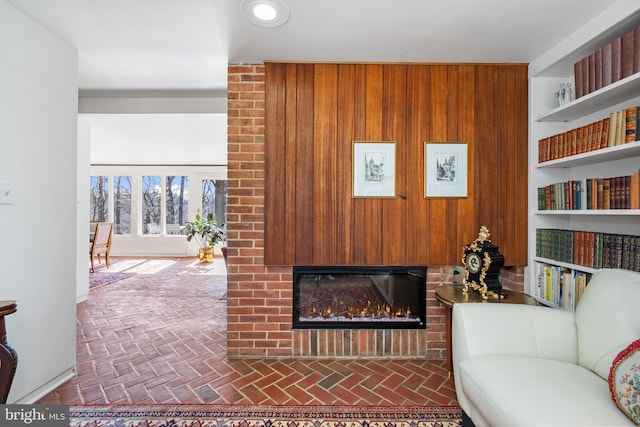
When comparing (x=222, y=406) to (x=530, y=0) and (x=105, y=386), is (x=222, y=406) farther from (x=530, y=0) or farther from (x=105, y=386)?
(x=530, y=0)

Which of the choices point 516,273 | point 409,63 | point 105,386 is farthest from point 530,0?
point 105,386

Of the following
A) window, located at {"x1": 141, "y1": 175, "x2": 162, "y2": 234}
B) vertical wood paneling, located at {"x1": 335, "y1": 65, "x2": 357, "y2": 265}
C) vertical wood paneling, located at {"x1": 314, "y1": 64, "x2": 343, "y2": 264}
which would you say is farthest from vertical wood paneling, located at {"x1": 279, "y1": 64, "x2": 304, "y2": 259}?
window, located at {"x1": 141, "y1": 175, "x2": 162, "y2": 234}

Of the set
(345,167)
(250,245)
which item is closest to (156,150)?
(250,245)

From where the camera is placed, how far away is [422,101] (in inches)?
89.2

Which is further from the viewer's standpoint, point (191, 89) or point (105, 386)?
point (191, 89)

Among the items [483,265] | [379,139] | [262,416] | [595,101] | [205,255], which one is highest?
[595,101]

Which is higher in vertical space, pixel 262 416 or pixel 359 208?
pixel 359 208

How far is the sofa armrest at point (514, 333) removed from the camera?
1.42m

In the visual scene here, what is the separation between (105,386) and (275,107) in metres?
2.31

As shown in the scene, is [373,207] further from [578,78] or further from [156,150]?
[156,150]

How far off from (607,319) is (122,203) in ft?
28.9

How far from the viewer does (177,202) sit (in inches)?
290

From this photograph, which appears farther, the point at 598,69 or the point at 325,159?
the point at 325,159

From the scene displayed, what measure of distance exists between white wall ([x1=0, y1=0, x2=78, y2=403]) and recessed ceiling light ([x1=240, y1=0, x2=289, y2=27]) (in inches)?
53.4
